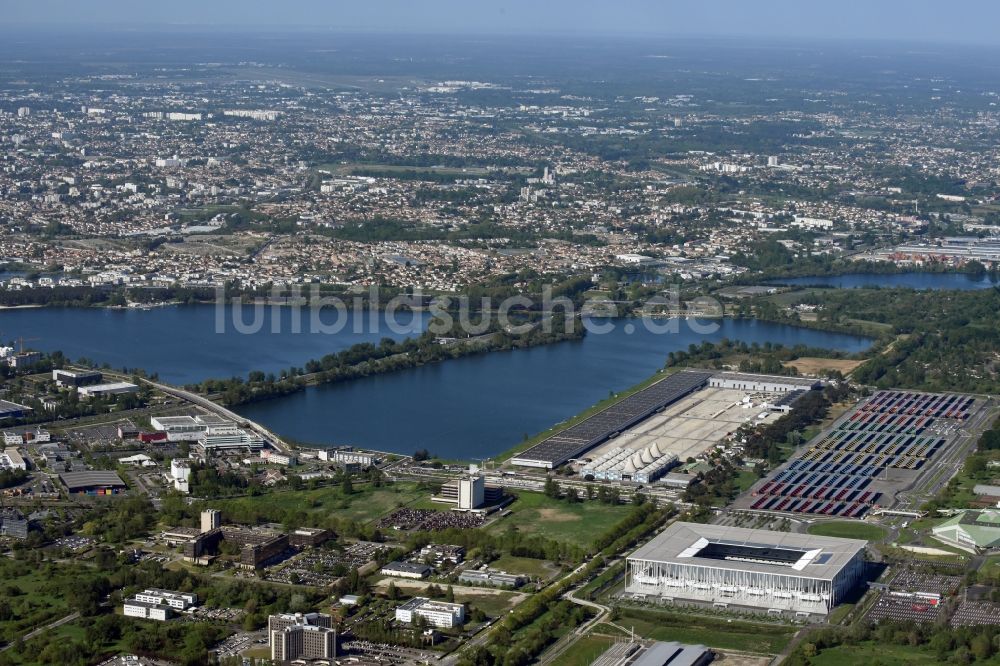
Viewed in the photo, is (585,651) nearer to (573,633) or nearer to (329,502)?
(573,633)

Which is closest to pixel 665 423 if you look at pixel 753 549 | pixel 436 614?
pixel 753 549

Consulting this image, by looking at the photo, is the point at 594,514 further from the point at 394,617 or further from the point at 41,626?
the point at 41,626

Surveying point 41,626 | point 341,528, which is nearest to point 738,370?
point 341,528

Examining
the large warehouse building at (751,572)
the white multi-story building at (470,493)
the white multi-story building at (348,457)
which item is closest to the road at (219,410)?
the white multi-story building at (348,457)

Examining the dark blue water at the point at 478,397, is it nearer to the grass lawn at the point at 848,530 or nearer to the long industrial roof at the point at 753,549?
the grass lawn at the point at 848,530

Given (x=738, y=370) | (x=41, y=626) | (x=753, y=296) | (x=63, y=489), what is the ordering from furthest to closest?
(x=753, y=296), (x=738, y=370), (x=63, y=489), (x=41, y=626)

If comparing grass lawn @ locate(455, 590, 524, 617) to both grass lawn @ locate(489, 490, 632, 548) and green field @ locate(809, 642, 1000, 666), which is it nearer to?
grass lawn @ locate(489, 490, 632, 548)

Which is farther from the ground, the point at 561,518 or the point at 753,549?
the point at 753,549
